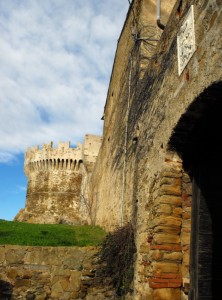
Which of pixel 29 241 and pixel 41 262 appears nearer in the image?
pixel 41 262

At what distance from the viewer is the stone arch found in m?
3.09

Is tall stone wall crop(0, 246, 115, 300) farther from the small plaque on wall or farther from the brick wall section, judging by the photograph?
the small plaque on wall

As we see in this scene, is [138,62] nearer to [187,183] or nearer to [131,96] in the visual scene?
[131,96]

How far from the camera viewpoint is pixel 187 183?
3.73 metres

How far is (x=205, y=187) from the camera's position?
3359 millimetres

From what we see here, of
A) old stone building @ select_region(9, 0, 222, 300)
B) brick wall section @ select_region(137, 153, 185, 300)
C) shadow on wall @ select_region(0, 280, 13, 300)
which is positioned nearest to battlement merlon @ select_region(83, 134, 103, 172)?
shadow on wall @ select_region(0, 280, 13, 300)

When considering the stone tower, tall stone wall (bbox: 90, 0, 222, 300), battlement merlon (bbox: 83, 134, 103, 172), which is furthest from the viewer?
the stone tower

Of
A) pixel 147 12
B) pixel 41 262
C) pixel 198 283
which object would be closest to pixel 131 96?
pixel 147 12

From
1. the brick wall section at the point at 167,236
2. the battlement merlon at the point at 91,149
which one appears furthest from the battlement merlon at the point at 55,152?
the brick wall section at the point at 167,236

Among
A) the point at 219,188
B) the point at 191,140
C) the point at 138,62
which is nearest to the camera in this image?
the point at 219,188

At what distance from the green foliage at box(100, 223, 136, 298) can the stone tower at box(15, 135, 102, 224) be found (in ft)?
60.4

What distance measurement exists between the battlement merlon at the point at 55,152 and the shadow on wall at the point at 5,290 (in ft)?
65.0

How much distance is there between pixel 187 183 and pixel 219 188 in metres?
0.45

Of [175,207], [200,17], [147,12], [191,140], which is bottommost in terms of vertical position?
[175,207]
